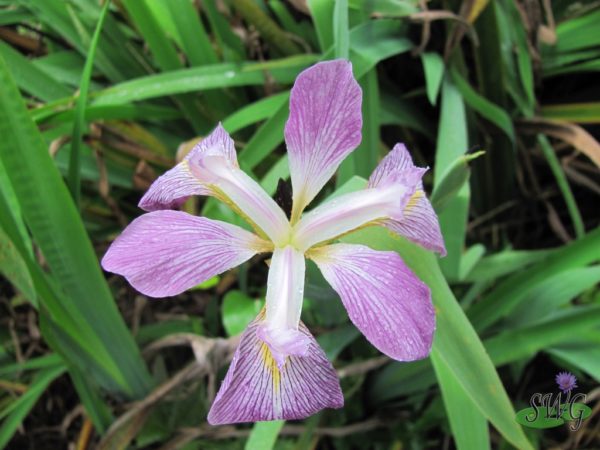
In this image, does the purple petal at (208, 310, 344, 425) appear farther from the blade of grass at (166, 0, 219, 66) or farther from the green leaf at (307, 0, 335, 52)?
the blade of grass at (166, 0, 219, 66)

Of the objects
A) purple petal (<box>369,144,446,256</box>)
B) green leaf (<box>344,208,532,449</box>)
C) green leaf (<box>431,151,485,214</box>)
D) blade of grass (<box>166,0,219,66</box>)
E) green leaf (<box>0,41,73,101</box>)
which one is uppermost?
blade of grass (<box>166,0,219,66</box>)

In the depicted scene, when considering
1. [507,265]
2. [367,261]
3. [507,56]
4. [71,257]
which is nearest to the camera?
[367,261]

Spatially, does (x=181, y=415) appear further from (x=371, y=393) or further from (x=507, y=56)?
(x=507, y=56)

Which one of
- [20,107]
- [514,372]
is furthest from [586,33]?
[20,107]

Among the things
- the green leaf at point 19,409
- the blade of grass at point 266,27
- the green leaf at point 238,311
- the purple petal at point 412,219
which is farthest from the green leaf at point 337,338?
the blade of grass at point 266,27

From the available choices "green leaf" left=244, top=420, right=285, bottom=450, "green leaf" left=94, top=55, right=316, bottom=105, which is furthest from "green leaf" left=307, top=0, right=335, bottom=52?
"green leaf" left=244, top=420, right=285, bottom=450
